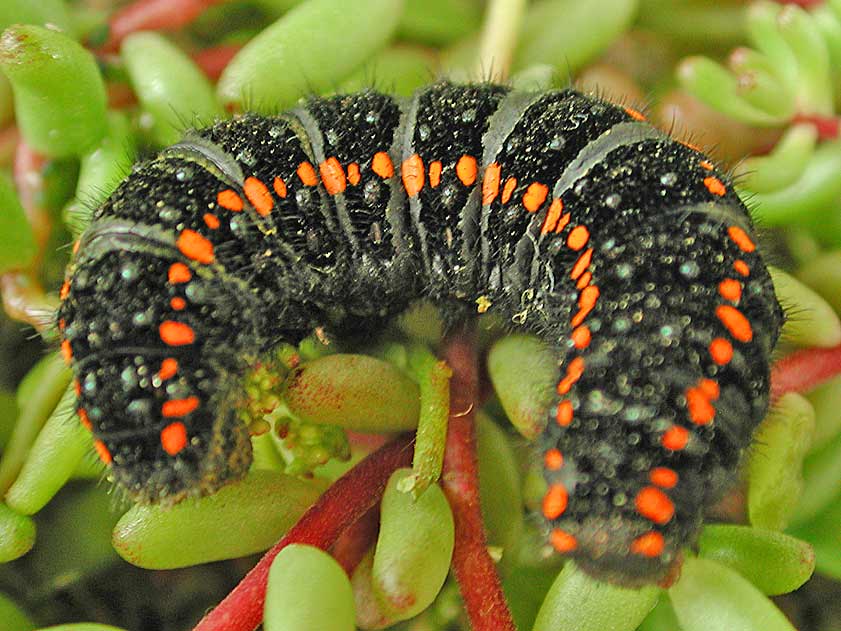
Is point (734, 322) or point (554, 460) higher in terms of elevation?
point (734, 322)

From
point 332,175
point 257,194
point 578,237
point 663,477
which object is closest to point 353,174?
point 332,175

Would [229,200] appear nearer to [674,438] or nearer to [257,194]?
[257,194]

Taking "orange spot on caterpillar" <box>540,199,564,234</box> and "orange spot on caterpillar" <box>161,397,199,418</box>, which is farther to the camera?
"orange spot on caterpillar" <box>540,199,564,234</box>

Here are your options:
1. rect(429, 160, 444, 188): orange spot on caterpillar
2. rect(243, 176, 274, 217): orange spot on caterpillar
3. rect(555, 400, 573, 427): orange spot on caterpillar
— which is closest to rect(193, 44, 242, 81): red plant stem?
rect(243, 176, 274, 217): orange spot on caterpillar

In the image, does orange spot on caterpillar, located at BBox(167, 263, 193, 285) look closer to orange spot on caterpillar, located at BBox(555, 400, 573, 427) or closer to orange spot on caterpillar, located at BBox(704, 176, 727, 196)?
orange spot on caterpillar, located at BBox(555, 400, 573, 427)

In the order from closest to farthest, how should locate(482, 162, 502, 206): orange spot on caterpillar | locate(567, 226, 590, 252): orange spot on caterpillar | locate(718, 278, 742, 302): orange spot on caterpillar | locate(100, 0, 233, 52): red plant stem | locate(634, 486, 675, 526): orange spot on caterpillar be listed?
locate(634, 486, 675, 526): orange spot on caterpillar, locate(718, 278, 742, 302): orange spot on caterpillar, locate(567, 226, 590, 252): orange spot on caterpillar, locate(482, 162, 502, 206): orange spot on caterpillar, locate(100, 0, 233, 52): red plant stem

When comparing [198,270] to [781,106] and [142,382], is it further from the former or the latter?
[781,106]
